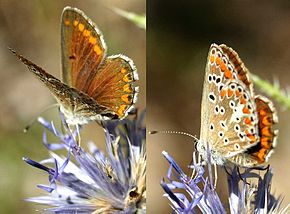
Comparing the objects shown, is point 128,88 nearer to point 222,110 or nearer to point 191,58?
point 222,110

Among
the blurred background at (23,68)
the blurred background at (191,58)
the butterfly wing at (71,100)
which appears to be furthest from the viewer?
the blurred background at (23,68)

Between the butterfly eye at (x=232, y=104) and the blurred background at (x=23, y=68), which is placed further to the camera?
the blurred background at (x=23, y=68)

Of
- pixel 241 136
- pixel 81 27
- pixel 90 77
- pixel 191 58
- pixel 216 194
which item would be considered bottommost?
pixel 216 194

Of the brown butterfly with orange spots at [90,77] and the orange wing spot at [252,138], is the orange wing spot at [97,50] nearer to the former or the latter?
the brown butterfly with orange spots at [90,77]

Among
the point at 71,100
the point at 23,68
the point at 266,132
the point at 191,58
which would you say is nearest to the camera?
the point at 266,132

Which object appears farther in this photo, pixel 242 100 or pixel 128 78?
pixel 128 78

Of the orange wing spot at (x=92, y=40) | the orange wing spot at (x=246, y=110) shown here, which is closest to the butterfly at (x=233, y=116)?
the orange wing spot at (x=246, y=110)

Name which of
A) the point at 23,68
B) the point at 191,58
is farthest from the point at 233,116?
the point at 23,68
